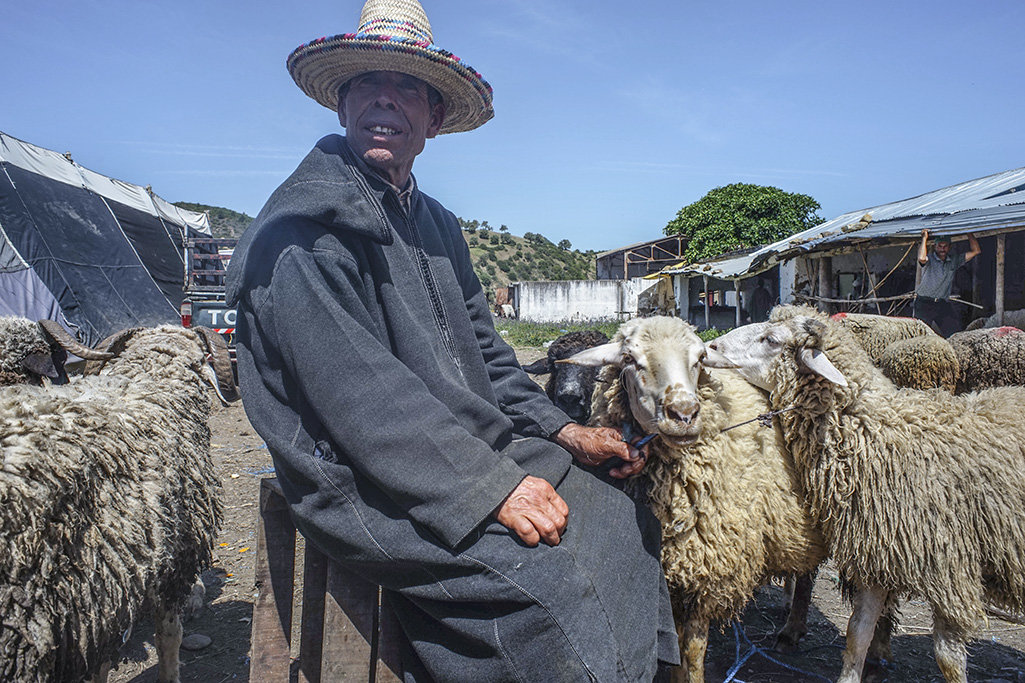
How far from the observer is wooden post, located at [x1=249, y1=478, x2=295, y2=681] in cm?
178

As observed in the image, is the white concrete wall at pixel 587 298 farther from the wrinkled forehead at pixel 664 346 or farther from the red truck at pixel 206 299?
the wrinkled forehead at pixel 664 346

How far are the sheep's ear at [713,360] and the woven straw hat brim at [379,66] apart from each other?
149cm

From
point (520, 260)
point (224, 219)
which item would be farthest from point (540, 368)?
point (520, 260)

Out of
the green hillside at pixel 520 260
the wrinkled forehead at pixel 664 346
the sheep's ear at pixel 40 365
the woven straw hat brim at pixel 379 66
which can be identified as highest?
the green hillside at pixel 520 260

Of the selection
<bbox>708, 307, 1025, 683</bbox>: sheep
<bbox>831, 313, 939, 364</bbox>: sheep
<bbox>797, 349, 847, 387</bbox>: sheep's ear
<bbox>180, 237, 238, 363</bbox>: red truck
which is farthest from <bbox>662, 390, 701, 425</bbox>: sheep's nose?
<bbox>180, 237, 238, 363</bbox>: red truck

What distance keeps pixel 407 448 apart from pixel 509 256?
222ft

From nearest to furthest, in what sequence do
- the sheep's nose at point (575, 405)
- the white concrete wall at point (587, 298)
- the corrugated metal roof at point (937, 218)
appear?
the sheep's nose at point (575, 405) → the corrugated metal roof at point (937, 218) → the white concrete wall at point (587, 298)

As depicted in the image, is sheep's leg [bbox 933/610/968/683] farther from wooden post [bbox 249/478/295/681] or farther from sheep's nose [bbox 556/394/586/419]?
wooden post [bbox 249/478/295/681]

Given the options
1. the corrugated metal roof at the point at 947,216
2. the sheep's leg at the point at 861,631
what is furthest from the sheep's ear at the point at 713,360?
the corrugated metal roof at the point at 947,216

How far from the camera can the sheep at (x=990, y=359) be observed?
18.0 ft

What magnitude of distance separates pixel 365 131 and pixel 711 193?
45459 mm

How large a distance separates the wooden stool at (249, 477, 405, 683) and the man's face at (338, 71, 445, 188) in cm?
113

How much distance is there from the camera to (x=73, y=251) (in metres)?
A: 11.4

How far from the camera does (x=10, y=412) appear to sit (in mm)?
2021
